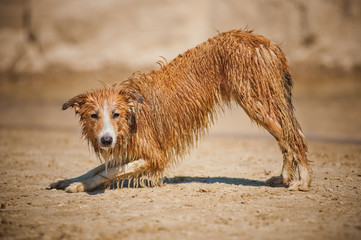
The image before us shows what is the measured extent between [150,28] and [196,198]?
713 inches

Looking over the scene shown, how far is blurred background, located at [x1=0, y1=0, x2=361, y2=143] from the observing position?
63.6 feet

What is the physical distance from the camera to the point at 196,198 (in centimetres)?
514

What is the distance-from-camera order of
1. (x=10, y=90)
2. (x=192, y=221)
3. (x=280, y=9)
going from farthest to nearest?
(x=10, y=90) → (x=280, y=9) → (x=192, y=221)

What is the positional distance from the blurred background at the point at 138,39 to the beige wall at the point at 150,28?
53 millimetres

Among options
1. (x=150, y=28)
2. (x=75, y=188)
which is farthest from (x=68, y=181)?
(x=150, y=28)

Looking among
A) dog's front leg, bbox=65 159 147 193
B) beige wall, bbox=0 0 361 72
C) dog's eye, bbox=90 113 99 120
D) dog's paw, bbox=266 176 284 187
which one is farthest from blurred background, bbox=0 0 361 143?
dog's eye, bbox=90 113 99 120

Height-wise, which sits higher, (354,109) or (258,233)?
(354,109)

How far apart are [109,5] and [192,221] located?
20187 mm

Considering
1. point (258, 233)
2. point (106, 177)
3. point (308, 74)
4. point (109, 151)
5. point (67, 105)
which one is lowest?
point (258, 233)

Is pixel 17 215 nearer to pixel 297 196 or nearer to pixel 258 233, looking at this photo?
pixel 258 233

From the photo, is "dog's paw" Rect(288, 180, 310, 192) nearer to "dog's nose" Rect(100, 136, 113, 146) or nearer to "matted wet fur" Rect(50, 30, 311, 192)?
"matted wet fur" Rect(50, 30, 311, 192)

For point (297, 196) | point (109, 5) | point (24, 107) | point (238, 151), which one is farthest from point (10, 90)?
point (297, 196)

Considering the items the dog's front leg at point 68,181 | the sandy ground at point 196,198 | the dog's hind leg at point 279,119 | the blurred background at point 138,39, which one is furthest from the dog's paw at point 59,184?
the blurred background at point 138,39

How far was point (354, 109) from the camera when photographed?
15.5m
